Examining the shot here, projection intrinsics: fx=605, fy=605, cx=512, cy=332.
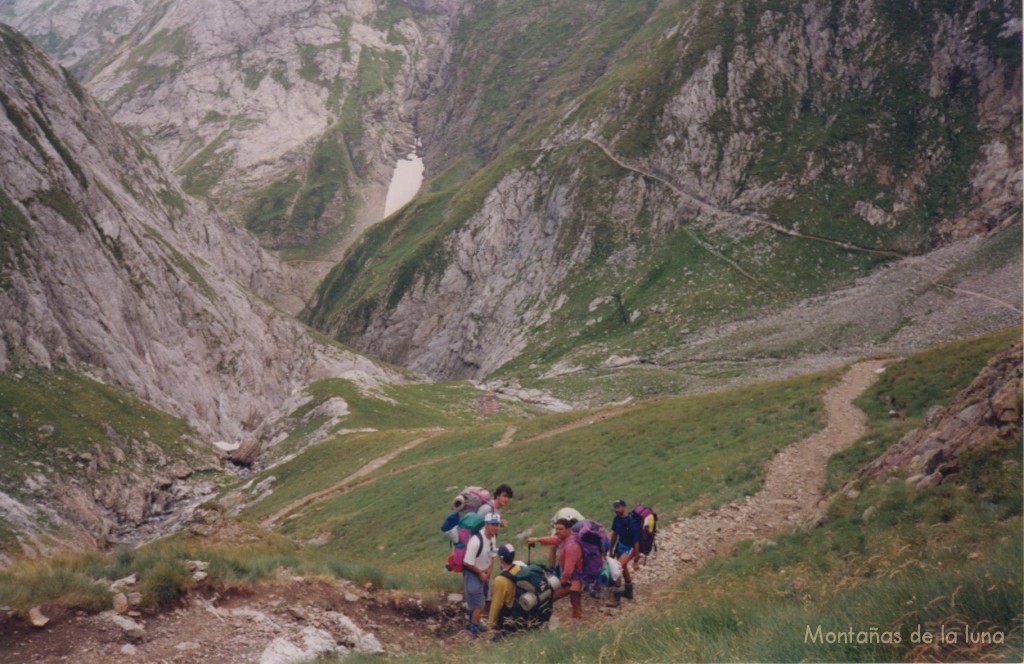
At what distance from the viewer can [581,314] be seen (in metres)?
109

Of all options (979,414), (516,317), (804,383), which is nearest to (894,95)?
(516,317)

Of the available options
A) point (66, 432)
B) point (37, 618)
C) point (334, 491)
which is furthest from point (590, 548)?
point (66, 432)

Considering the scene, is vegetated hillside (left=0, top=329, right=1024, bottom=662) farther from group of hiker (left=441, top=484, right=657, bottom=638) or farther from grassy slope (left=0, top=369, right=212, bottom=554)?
grassy slope (left=0, top=369, right=212, bottom=554)

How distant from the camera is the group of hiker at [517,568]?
1344cm

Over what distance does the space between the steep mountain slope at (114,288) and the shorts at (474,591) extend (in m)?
60.4

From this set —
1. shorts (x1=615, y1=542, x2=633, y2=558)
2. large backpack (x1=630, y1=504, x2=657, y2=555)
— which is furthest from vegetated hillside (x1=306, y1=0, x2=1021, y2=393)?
→ shorts (x1=615, y1=542, x2=633, y2=558)

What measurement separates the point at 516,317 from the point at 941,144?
76855 mm

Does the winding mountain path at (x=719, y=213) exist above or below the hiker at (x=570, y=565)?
above

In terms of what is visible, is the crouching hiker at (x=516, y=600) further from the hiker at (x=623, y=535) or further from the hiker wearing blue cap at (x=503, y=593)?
the hiker at (x=623, y=535)

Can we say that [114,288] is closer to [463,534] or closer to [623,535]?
[463,534]

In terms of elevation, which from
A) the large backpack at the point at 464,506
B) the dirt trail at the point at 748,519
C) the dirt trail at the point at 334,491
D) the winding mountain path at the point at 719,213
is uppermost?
the winding mountain path at the point at 719,213

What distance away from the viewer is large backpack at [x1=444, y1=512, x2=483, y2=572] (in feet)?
47.3

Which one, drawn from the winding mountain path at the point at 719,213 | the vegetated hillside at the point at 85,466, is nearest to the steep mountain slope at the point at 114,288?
the vegetated hillside at the point at 85,466

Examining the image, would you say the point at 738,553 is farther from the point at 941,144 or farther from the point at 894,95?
the point at 894,95
